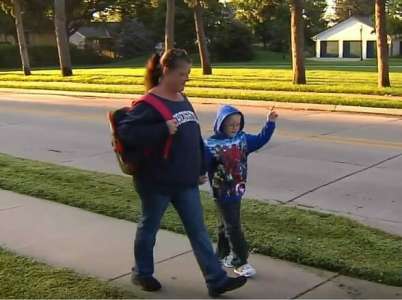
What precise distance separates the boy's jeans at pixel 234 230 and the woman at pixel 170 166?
308mm

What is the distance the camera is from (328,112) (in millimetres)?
16922

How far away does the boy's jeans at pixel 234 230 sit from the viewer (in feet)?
15.5

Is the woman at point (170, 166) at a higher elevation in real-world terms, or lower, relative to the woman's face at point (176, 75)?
lower

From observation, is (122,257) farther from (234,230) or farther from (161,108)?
(161,108)

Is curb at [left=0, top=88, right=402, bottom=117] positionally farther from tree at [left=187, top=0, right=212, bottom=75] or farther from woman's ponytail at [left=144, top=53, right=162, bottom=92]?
woman's ponytail at [left=144, top=53, right=162, bottom=92]

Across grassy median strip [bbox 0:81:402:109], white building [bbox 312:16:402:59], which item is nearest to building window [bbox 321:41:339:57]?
white building [bbox 312:16:402:59]

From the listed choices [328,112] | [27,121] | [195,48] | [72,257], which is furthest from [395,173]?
[195,48]

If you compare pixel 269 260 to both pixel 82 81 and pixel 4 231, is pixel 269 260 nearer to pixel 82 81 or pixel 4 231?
pixel 4 231

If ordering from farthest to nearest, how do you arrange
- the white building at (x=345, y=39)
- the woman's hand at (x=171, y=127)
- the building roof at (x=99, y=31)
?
the white building at (x=345, y=39)
the building roof at (x=99, y=31)
the woman's hand at (x=171, y=127)

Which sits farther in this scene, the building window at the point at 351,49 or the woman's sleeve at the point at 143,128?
the building window at the point at 351,49

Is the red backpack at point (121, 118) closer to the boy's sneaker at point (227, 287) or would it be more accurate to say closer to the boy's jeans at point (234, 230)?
the boy's jeans at point (234, 230)

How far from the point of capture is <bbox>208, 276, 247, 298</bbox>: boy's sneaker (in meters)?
4.44

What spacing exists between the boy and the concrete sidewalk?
289 mm

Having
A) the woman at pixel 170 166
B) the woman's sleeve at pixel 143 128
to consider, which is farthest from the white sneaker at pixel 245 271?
the woman's sleeve at pixel 143 128
